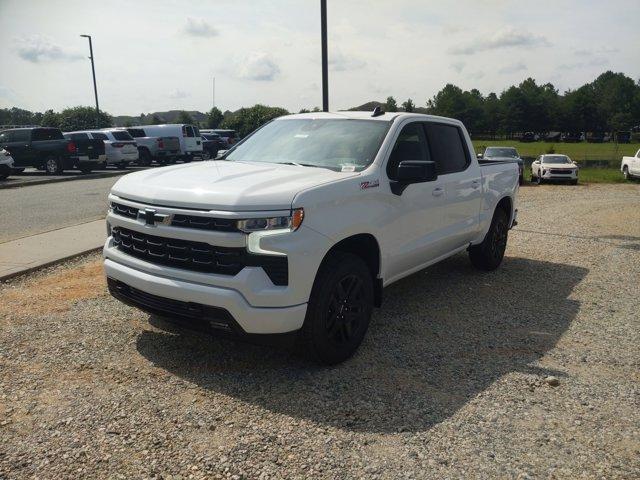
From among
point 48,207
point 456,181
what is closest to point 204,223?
point 456,181

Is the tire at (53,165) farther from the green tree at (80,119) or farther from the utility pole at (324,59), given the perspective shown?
the green tree at (80,119)

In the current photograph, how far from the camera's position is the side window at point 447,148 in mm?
5617

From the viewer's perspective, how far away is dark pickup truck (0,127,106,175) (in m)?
22.2

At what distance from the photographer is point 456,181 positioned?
19.0 feet

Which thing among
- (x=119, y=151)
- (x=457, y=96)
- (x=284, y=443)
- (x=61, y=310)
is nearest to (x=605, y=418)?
(x=284, y=443)

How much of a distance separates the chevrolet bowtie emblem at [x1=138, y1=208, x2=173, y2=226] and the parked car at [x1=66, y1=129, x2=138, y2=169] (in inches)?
896

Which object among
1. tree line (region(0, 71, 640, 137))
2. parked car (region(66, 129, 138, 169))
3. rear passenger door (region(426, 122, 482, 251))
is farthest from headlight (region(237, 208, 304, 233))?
tree line (region(0, 71, 640, 137))

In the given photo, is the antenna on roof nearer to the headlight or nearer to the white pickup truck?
the white pickup truck

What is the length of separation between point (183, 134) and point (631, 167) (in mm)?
21193

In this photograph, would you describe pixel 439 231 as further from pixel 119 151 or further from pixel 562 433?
pixel 119 151

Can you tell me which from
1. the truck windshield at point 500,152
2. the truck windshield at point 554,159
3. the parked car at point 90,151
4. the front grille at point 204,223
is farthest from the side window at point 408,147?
the truck windshield at point 554,159

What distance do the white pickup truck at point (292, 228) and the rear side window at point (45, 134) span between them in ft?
65.2

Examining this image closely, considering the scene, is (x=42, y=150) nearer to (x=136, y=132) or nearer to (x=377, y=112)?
(x=136, y=132)

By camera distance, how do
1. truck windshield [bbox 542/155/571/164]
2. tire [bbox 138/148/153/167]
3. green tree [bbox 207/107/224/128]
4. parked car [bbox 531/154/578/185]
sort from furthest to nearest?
green tree [bbox 207/107/224/128], tire [bbox 138/148/153/167], truck windshield [bbox 542/155/571/164], parked car [bbox 531/154/578/185]
